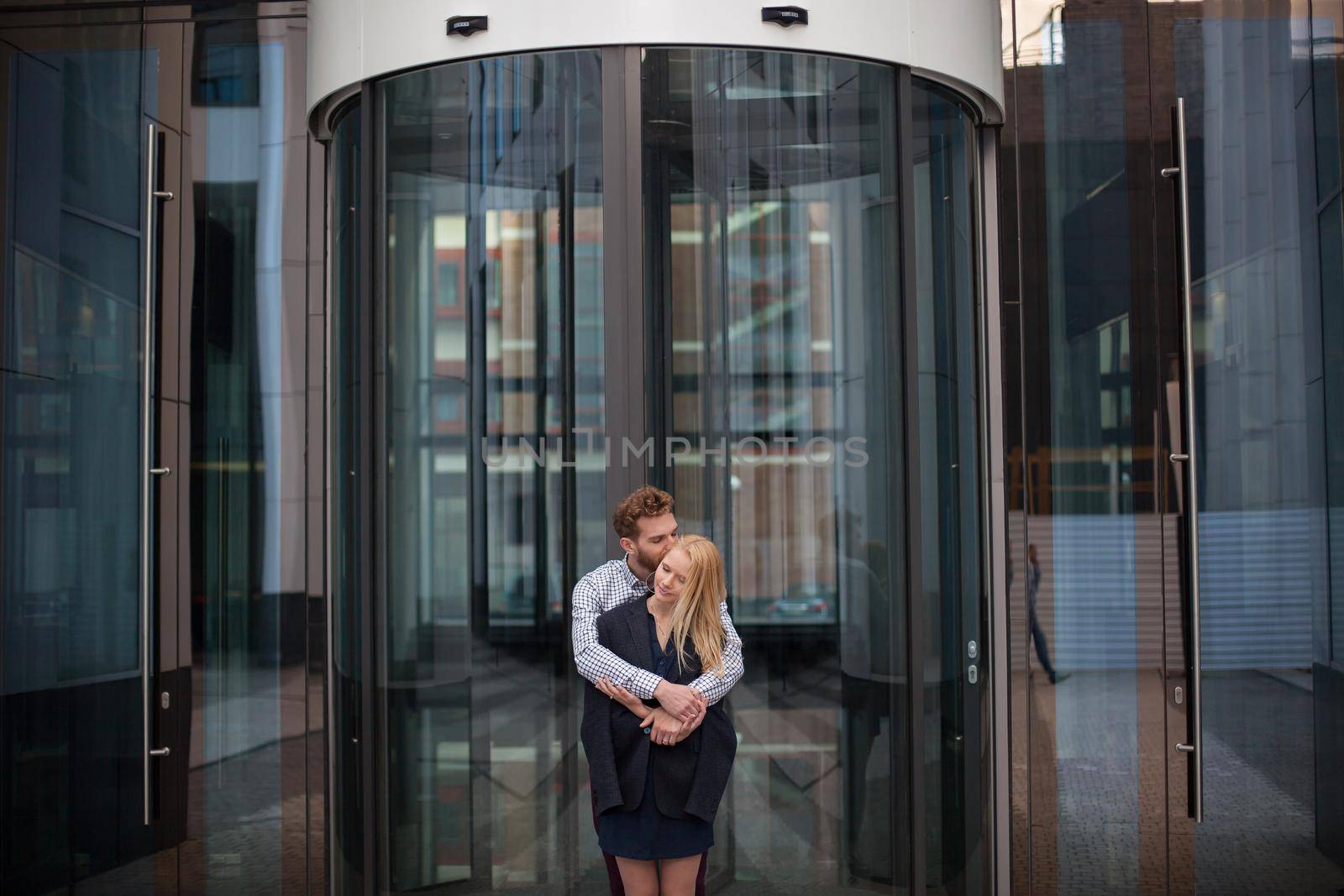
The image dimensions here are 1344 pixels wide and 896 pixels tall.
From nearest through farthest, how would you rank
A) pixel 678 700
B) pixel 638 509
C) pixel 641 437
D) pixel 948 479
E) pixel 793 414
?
1. pixel 678 700
2. pixel 638 509
3. pixel 641 437
4. pixel 793 414
5. pixel 948 479

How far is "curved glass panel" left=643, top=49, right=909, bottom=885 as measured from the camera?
16.4 feet

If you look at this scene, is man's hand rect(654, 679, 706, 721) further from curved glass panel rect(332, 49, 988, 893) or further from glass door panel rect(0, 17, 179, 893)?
glass door panel rect(0, 17, 179, 893)

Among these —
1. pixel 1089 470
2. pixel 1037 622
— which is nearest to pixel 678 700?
pixel 1037 622

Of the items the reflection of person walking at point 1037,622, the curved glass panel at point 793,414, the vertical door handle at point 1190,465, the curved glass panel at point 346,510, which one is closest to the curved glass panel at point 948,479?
the curved glass panel at point 793,414

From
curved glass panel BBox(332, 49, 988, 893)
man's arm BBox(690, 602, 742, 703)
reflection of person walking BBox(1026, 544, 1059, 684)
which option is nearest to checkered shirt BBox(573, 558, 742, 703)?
man's arm BBox(690, 602, 742, 703)

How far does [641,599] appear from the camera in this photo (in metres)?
4.17

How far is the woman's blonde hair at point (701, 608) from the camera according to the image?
399 centimetres

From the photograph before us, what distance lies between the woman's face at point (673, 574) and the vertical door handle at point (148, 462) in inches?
106

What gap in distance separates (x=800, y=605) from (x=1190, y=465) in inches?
66.2

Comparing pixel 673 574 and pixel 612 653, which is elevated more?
pixel 673 574

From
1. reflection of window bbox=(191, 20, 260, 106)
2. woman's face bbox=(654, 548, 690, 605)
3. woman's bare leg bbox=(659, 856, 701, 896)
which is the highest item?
reflection of window bbox=(191, 20, 260, 106)

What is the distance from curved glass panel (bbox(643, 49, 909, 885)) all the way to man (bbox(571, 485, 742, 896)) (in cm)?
70

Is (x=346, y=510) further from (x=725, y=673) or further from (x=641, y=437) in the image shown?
(x=725, y=673)

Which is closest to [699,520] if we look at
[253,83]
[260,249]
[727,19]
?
[727,19]
